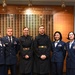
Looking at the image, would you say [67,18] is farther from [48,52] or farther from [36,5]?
[48,52]

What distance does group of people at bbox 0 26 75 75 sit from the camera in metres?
5.10

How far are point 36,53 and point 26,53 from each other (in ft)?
0.80

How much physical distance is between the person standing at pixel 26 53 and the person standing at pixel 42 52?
144mm

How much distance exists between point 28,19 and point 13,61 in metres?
1.56

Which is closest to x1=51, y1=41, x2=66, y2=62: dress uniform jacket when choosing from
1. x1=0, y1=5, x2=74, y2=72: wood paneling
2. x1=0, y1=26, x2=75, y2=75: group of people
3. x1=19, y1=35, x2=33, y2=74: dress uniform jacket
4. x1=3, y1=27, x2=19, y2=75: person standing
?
x1=0, y1=26, x2=75, y2=75: group of people

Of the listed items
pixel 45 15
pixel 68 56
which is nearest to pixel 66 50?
pixel 68 56

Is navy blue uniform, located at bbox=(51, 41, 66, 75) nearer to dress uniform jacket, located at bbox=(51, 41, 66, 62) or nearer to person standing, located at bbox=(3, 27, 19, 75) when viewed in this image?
dress uniform jacket, located at bbox=(51, 41, 66, 62)

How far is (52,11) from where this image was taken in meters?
6.24

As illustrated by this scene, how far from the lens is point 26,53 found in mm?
5168

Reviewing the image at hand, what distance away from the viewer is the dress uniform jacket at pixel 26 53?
5184mm

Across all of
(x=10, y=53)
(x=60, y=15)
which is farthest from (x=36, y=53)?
(x=60, y=15)

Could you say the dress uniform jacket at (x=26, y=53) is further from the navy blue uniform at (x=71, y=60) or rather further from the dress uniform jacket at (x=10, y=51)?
the navy blue uniform at (x=71, y=60)

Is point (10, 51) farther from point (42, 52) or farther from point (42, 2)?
point (42, 2)

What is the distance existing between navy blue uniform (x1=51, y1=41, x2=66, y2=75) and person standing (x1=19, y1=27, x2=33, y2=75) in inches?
21.1
